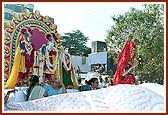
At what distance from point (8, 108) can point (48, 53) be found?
361 cm

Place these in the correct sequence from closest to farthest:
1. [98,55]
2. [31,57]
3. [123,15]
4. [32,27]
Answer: [31,57]
[32,27]
[123,15]
[98,55]

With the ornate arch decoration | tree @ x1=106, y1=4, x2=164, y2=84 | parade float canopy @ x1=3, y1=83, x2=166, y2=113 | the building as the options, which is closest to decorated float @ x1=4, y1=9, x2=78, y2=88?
the ornate arch decoration

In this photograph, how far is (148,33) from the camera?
35.7ft

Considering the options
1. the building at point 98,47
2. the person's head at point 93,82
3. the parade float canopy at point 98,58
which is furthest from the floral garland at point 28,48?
the building at point 98,47

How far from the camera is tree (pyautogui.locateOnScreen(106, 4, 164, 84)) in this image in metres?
10.6

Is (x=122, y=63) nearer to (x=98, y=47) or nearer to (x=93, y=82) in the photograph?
(x=93, y=82)

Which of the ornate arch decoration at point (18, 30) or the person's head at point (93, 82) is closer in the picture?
the person's head at point (93, 82)

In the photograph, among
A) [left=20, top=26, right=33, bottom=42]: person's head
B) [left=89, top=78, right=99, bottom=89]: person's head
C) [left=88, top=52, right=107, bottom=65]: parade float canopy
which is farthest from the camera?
[left=88, top=52, right=107, bottom=65]: parade float canopy

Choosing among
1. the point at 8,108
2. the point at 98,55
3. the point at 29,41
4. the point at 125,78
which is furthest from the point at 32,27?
the point at 98,55

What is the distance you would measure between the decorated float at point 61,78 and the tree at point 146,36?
4050 mm

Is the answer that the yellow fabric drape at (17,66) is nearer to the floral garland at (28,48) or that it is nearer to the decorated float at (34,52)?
the decorated float at (34,52)

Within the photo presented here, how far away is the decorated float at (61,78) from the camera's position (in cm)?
258

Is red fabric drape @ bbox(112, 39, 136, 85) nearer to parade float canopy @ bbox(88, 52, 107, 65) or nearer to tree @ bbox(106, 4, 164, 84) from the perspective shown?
tree @ bbox(106, 4, 164, 84)

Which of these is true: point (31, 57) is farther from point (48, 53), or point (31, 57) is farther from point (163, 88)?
point (163, 88)
